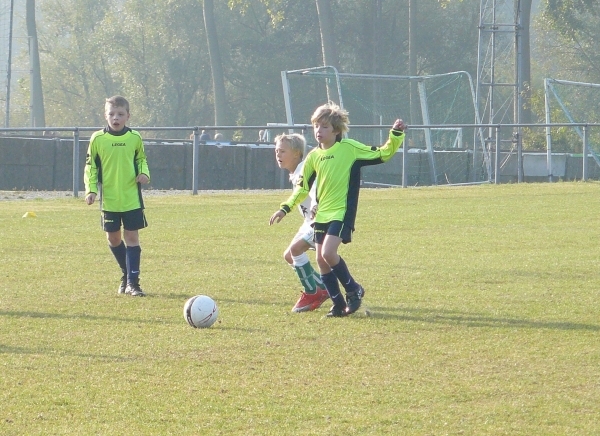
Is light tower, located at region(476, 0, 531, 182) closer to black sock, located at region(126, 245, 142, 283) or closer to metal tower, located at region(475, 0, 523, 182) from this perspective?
metal tower, located at region(475, 0, 523, 182)

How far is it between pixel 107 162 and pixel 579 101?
26.7m

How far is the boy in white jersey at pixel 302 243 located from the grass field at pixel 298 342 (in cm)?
19

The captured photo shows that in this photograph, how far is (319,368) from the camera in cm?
542

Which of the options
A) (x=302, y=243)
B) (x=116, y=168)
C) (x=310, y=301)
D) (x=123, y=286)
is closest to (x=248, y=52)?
(x=116, y=168)

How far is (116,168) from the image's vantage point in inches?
323

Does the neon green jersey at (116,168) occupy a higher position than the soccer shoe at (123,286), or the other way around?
the neon green jersey at (116,168)

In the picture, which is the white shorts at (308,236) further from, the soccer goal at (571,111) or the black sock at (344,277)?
the soccer goal at (571,111)

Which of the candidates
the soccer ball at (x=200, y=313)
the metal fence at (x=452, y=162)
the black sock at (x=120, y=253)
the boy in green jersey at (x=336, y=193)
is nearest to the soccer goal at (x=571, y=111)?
the metal fence at (x=452, y=162)

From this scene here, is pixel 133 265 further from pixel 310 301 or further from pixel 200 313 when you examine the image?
pixel 200 313

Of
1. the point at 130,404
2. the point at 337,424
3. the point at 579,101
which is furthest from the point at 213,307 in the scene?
the point at 579,101

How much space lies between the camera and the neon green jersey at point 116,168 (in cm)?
818

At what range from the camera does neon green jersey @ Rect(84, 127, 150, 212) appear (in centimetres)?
818

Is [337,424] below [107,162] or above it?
below

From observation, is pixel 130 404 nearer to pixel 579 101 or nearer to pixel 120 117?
pixel 120 117
